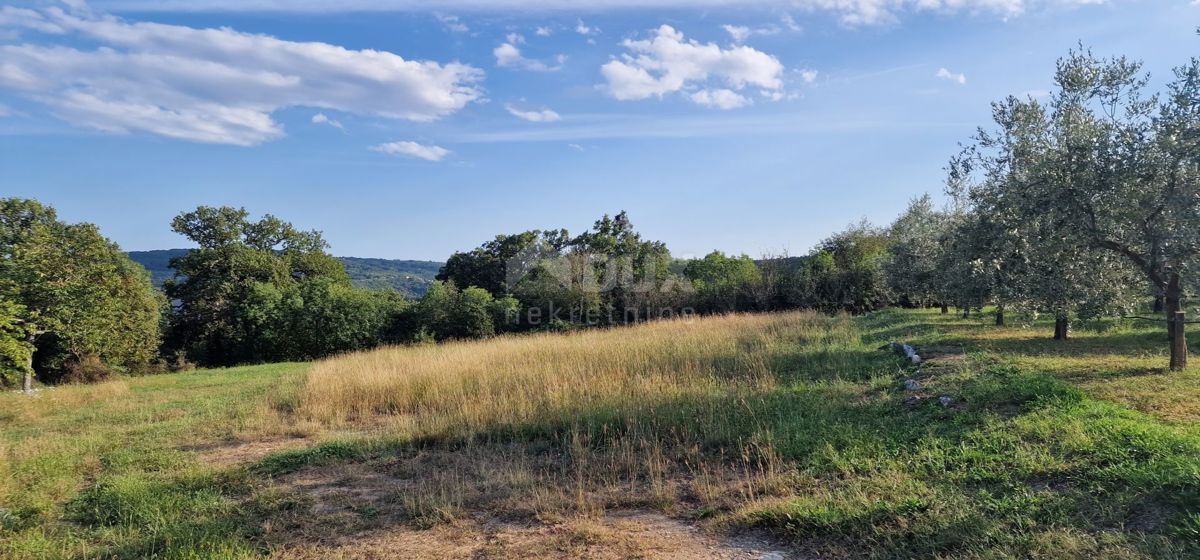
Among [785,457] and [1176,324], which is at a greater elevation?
[1176,324]

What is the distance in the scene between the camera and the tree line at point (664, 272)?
7586 mm

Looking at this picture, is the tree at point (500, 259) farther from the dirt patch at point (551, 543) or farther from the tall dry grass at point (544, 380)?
the dirt patch at point (551, 543)

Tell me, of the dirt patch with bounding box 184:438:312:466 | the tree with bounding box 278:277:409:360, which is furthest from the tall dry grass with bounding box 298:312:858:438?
the tree with bounding box 278:277:409:360

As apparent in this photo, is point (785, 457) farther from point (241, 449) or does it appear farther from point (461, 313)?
point (461, 313)

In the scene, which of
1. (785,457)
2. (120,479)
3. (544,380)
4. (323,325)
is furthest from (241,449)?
(323,325)

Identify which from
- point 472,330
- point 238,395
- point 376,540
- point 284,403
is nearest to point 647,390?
point 376,540

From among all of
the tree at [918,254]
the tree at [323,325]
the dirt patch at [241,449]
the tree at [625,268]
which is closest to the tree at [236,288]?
the tree at [323,325]

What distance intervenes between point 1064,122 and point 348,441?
10.8 meters

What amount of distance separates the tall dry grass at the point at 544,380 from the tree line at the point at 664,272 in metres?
4.35

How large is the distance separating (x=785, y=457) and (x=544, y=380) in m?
4.70

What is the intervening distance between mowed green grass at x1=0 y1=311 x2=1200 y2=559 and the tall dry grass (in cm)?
10

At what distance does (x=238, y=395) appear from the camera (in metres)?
11.8

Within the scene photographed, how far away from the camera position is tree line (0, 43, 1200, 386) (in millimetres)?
7586

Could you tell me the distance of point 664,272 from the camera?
101ft
